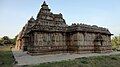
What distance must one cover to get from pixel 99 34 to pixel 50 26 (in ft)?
28.6

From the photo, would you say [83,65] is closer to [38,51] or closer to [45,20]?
[38,51]

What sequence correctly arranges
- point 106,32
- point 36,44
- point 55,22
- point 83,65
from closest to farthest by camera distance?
point 83,65, point 36,44, point 55,22, point 106,32

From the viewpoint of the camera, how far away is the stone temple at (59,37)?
20234mm

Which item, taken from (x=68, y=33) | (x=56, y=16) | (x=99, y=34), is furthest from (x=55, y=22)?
(x=99, y=34)

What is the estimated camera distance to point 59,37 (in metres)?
22.2

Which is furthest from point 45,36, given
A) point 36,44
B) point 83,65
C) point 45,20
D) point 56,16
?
point 83,65

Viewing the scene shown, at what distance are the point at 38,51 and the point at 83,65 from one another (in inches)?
348

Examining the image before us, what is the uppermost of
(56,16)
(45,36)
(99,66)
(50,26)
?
(56,16)

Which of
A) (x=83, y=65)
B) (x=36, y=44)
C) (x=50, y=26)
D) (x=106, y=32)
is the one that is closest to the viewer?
(x=83, y=65)

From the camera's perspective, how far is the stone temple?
20234 mm

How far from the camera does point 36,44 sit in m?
19.8

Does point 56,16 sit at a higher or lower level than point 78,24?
higher

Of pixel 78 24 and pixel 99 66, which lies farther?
pixel 78 24

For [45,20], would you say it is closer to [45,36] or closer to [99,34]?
[45,36]
